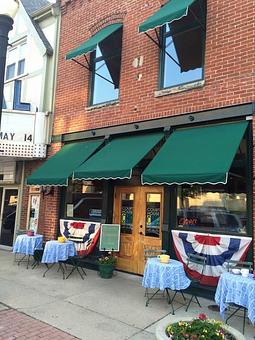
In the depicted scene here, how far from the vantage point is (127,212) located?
8.96 meters

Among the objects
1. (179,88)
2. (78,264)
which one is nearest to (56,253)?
(78,264)

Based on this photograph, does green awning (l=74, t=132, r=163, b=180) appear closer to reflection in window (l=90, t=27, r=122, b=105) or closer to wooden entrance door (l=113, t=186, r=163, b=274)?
wooden entrance door (l=113, t=186, r=163, b=274)

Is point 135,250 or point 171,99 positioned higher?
point 171,99

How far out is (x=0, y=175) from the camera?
40.8ft

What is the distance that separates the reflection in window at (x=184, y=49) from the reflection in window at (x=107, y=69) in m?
1.57

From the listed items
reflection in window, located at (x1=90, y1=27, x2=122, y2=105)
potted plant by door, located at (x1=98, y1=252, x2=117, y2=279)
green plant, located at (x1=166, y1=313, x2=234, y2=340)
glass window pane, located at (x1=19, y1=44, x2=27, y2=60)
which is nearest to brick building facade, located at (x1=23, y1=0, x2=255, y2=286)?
reflection in window, located at (x1=90, y1=27, x2=122, y2=105)

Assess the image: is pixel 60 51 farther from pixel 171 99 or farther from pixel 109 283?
pixel 109 283

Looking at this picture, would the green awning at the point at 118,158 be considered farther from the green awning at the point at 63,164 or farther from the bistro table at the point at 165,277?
the bistro table at the point at 165,277

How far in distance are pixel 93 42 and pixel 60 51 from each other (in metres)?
2.47

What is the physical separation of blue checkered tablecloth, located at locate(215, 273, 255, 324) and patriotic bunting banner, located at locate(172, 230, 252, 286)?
3.47ft

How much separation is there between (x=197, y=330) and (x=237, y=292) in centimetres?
197

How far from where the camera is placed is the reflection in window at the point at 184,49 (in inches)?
304

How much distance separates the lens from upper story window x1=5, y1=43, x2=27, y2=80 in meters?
12.3

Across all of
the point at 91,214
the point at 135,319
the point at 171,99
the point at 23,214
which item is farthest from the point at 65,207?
the point at 135,319
